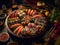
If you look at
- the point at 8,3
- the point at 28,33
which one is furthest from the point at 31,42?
the point at 8,3

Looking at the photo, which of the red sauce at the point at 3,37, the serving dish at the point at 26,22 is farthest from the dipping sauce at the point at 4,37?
the serving dish at the point at 26,22

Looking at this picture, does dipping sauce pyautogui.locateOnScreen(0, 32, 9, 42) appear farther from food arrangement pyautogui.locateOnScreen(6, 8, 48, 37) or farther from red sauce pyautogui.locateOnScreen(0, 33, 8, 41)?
food arrangement pyautogui.locateOnScreen(6, 8, 48, 37)

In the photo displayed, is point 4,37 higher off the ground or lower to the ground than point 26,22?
lower

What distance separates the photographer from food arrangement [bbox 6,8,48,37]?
6473mm

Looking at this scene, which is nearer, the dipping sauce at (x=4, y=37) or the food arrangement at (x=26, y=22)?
the food arrangement at (x=26, y=22)

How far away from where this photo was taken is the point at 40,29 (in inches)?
257

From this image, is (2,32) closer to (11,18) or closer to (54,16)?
(11,18)

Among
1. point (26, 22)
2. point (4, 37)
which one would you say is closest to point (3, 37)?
point (4, 37)

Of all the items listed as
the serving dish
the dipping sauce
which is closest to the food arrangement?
the serving dish

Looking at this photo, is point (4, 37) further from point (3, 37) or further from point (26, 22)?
point (26, 22)

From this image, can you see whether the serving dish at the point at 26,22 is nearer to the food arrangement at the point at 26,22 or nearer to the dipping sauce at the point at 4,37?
the food arrangement at the point at 26,22

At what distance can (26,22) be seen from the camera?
22.3ft

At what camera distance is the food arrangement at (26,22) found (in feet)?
21.2

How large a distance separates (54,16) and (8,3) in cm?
209
